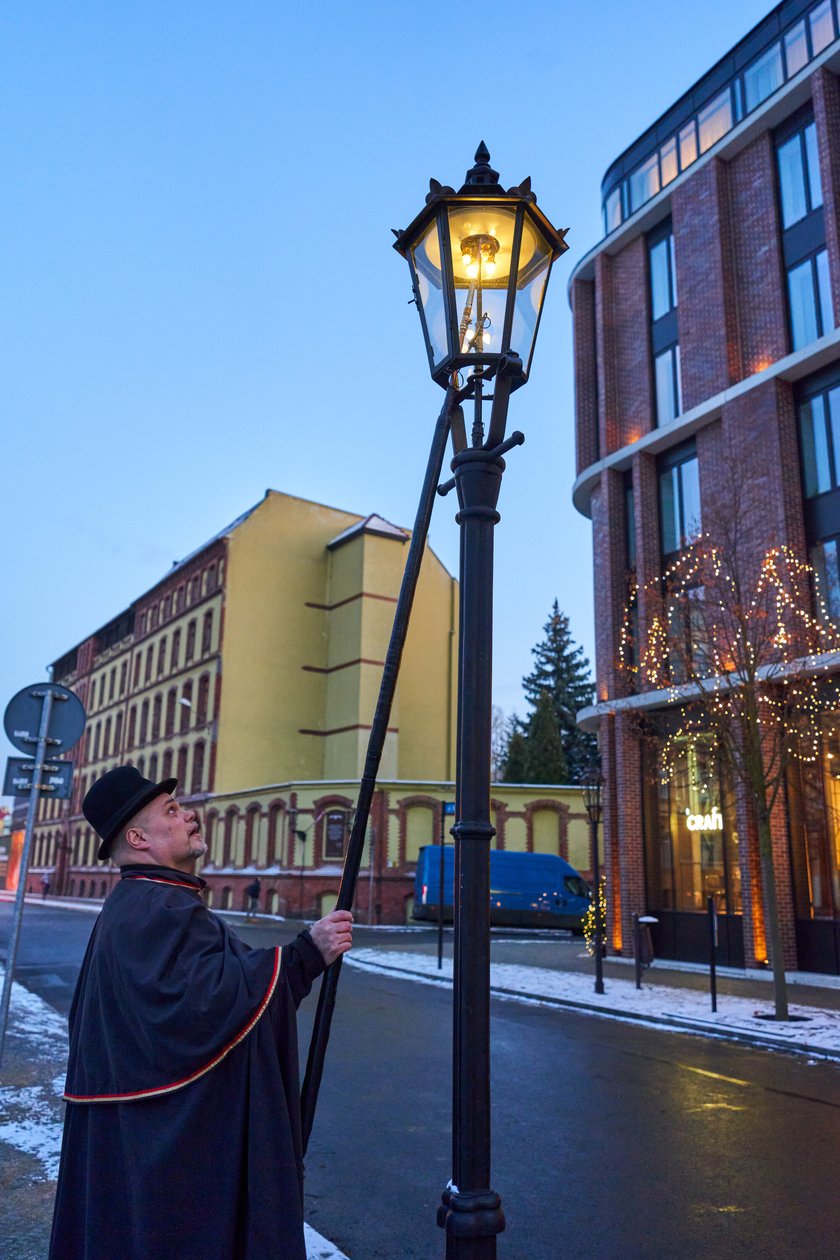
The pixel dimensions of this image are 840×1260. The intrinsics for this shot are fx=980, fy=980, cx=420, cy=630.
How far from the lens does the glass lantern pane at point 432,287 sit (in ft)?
12.9

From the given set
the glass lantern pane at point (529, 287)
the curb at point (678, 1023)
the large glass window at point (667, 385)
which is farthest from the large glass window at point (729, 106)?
the glass lantern pane at point (529, 287)

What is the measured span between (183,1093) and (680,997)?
14.3m

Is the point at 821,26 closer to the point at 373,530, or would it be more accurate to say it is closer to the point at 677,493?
the point at 677,493

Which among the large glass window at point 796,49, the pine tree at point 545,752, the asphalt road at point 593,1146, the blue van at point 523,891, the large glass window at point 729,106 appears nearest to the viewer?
the asphalt road at point 593,1146

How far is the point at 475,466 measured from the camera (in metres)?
3.65

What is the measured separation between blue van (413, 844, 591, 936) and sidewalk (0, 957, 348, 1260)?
21171 mm

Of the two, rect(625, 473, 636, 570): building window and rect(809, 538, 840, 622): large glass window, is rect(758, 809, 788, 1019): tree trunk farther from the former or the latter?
rect(625, 473, 636, 570): building window

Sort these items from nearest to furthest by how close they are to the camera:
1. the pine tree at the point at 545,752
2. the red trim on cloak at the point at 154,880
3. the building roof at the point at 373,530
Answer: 1. the red trim on cloak at the point at 154,880
2. the building roof at the point at 373,530
3. the pine tree at the point at 545,752

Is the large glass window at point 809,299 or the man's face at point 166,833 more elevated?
the large glass window at point 809,299

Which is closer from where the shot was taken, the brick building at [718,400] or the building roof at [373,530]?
the brick building at [718,400]

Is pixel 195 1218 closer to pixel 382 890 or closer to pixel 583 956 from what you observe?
pixel 583 956

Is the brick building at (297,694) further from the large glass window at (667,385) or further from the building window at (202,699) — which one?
the large glass window at (667,385)

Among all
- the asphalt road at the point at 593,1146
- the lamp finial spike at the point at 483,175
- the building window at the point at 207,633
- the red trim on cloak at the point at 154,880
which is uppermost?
the building window at the point at 207,633

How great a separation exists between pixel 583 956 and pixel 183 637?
3149 centimetres
